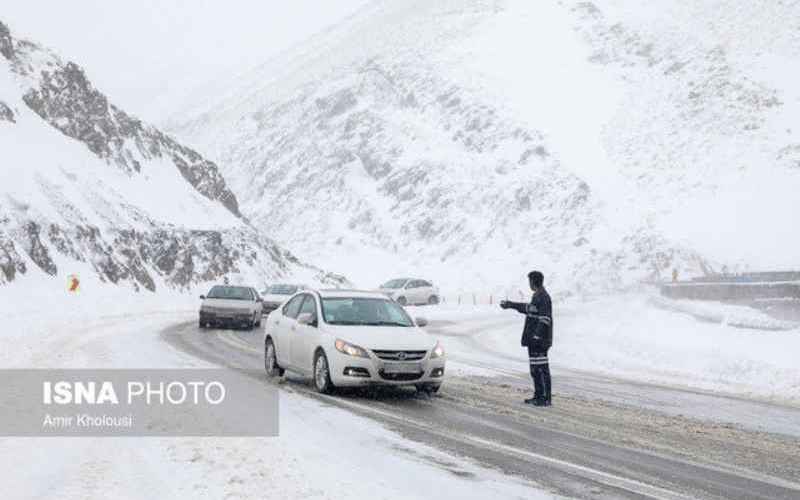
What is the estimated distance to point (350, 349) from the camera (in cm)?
1152

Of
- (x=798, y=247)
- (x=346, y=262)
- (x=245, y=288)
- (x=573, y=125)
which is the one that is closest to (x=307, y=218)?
(x=346, y=262)

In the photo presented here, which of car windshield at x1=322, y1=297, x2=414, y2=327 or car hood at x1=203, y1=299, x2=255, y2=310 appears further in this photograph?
car hood at x1=203, y1=299, x2=255, y2=310

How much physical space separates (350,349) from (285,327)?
2259mm

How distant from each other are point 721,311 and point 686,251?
110ft

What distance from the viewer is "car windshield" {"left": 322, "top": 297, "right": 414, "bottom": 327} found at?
12562mm

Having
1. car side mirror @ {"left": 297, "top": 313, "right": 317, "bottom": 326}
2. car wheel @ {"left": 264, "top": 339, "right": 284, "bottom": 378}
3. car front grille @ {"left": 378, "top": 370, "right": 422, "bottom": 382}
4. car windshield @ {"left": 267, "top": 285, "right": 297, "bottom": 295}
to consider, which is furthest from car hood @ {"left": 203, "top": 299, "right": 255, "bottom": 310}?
car front grille @ {"left": 378, "top": 370, "right": 422, "bottom": 382}

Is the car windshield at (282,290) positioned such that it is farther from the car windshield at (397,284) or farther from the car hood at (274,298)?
the car windshield at (397,284)

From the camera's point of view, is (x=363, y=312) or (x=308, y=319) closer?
(x=308, y=319)

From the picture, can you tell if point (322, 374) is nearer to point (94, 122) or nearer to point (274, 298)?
point (274, 298)

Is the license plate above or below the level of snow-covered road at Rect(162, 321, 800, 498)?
above

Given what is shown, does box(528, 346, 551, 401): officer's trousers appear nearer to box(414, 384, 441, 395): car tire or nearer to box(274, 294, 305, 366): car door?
box(414, 384, 441, 395): car tire

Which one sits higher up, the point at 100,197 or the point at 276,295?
the point at 100,197

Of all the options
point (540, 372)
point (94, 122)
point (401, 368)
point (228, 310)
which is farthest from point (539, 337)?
point (94, 122)

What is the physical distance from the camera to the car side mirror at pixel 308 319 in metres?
12.4
